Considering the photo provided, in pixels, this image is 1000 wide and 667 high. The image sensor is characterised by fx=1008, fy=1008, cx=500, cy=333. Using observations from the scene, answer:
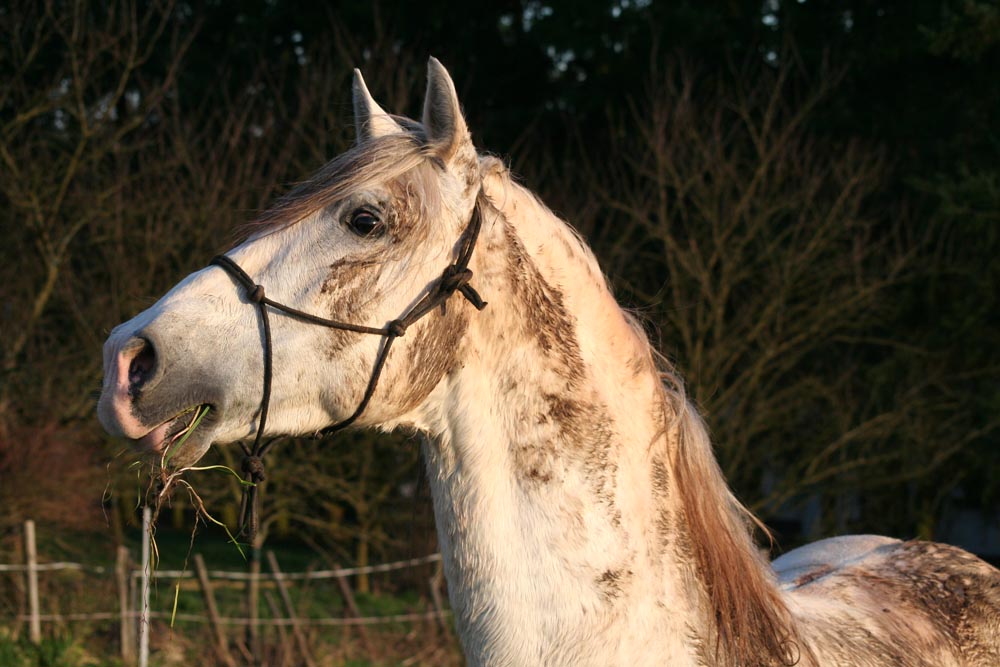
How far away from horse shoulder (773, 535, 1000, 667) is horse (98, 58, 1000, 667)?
22cm

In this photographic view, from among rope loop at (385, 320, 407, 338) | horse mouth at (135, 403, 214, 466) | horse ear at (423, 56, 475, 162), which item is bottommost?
horse mouth at (135, 403, 214, 466)

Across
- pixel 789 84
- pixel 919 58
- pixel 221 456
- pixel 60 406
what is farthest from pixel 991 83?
pixel 60 406

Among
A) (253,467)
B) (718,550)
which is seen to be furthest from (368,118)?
(718,550)

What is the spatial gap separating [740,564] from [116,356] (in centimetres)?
141

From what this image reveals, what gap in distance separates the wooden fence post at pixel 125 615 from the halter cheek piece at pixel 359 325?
23.6 feet

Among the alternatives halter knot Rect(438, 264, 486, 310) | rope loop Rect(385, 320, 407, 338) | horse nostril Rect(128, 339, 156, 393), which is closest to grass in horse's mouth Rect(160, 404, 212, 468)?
horse nostril Rect(128, 339, 156, 393)

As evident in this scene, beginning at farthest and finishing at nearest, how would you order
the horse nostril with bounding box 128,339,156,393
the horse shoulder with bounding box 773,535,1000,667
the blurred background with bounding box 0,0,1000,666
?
the blurred background with bounding box 0,0,1000,666 < the horse shoulder with bounding box 773,535,1000,667 < the horse nostril with bounding box 128,339,156,393

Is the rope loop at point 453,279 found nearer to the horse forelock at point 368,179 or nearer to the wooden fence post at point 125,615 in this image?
the horse forelock at point 368,179

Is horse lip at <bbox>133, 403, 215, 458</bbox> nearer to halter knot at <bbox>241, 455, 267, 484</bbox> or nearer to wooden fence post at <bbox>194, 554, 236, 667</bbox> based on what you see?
halter knot at <bbox>241, 455, 267, 484</bbox>

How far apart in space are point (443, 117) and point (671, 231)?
10348 millimetres

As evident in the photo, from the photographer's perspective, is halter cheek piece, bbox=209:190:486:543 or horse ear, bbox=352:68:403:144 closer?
halter cheek piece, bbox=209:190:486:543

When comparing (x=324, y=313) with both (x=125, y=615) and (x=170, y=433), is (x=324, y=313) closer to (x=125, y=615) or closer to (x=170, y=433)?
(x=170, y=433)

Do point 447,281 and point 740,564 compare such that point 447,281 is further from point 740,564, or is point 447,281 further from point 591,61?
point 591,61

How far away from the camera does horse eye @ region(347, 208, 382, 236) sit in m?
2.12
